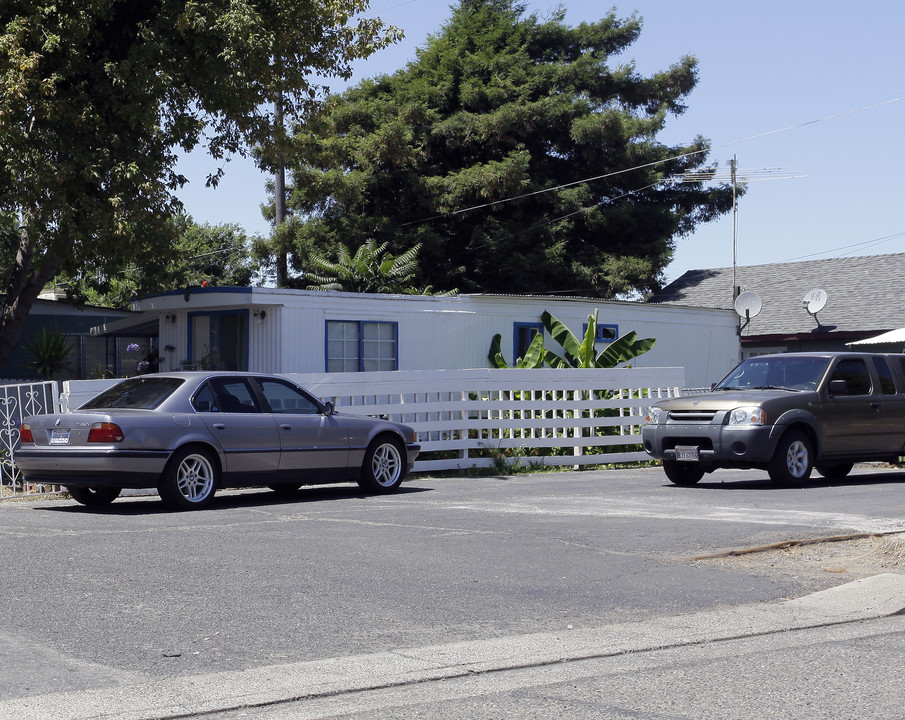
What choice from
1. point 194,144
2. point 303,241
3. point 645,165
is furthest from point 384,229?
point 194,144

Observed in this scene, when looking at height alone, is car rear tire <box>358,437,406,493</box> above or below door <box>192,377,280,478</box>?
below

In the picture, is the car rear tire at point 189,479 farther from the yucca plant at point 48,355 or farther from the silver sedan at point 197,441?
the yucca plant at point 48,355

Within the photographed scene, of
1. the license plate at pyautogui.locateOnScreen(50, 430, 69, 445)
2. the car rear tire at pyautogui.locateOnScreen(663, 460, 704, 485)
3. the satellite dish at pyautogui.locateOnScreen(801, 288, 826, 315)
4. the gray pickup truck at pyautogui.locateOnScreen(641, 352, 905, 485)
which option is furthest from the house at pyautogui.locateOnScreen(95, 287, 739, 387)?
the satellite dish at pyautogui.locateOnScreen(801, 288, 826, 315)

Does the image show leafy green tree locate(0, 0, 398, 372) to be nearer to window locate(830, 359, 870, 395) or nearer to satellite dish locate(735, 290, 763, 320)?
window locate(830, 359, 870, 395)

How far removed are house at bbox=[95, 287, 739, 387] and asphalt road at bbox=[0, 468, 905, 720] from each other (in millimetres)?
6662

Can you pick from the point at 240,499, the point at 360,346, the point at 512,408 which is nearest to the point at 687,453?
the point at 512,408

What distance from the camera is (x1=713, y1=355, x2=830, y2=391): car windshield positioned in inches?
599

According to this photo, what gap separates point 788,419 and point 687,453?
132 cm

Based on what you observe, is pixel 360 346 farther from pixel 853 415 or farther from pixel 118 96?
pixel 853 415

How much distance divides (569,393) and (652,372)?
1.74 meters

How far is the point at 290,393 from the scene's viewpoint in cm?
1318

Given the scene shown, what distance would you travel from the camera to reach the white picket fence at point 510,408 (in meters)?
16.5

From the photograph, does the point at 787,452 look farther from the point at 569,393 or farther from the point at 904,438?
the point at 569,393

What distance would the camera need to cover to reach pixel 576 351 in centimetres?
2175
